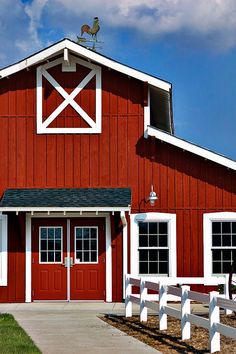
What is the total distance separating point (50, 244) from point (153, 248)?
3080 mm

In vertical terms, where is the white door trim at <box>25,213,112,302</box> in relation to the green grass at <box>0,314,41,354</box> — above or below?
above

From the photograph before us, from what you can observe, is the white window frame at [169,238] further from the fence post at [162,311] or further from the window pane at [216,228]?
the fence post at [162,311]

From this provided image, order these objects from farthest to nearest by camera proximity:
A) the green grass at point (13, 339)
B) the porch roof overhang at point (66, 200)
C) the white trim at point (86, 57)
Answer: the white trim at point (86, 57)
the porch roof overhang at point (66, 200)
the green grass at point (13, 339)

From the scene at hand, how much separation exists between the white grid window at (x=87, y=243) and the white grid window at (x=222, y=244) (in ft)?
11.5

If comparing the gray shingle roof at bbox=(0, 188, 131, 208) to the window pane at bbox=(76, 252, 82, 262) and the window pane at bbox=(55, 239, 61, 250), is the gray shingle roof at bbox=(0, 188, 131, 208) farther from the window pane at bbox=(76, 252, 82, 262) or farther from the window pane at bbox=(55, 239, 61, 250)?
the window pane at bbox=(76, 252, 82, 262)

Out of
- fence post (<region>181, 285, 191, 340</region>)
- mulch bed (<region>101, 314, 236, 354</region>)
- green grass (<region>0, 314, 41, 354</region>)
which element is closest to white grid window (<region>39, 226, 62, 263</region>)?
mulch bed (<region>101, 314, 236, 354</region>)

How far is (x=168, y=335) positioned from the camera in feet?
48.8

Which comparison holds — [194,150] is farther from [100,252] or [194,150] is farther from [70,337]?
[70,337]

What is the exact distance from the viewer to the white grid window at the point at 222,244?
22.0 meters

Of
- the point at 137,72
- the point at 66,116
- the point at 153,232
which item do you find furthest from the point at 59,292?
the point at 137,72

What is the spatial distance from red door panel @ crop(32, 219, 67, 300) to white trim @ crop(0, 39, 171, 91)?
187 inches

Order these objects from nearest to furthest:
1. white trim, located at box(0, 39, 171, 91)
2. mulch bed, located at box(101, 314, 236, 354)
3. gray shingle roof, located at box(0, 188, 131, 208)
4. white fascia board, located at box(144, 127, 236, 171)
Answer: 1. mulch bed, located at box(101, 314, 236, 354)
2. gray shingle roof, located at box(0, 188, 131, 208)
3. white fascia board, located at box(144, 127, 236, 171)
4. white trim, located at box(0, 39, 171, 91)

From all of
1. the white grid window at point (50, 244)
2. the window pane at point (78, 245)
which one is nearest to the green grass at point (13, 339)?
the white grid window at point (50, 244)

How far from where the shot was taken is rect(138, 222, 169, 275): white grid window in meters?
22.0
